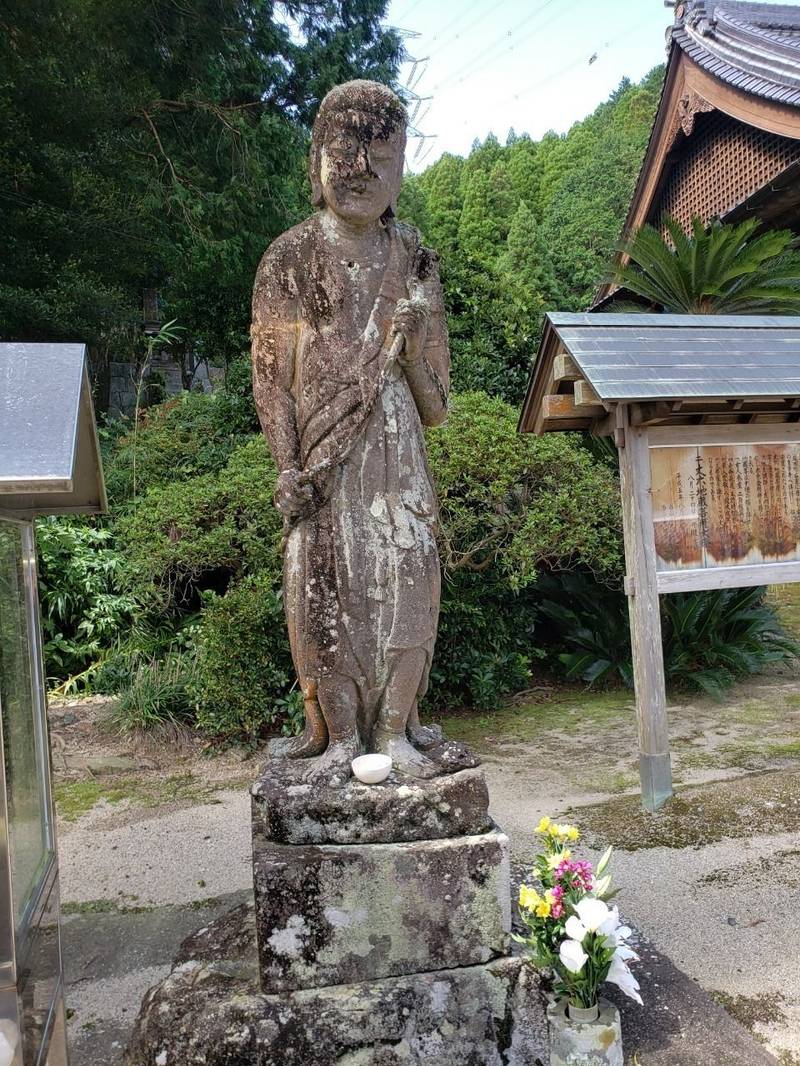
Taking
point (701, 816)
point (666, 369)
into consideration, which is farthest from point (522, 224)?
point (701, 816)

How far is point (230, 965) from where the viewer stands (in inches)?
97.9

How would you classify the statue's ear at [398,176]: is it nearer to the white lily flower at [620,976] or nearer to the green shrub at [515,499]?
the white lily flower at [620,976]

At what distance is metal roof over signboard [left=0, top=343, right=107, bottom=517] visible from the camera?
5.16 ft

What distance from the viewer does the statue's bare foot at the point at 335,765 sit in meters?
2.41

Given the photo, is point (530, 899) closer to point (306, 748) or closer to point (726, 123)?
point (306, 748)

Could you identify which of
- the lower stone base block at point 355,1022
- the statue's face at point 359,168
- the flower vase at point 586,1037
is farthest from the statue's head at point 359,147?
the flower vase at point 586,1037

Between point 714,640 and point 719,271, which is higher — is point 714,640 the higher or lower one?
the lower one

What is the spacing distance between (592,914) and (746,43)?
1184 cm

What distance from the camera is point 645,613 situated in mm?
4980

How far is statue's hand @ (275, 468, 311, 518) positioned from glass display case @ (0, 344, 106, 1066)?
1.96 feet

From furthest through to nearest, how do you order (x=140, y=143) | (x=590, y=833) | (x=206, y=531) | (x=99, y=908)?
1. (x=140, y=143)
2. (x=206, y=531)
3. (x=590, y=833)
4. (x=99, y=908)

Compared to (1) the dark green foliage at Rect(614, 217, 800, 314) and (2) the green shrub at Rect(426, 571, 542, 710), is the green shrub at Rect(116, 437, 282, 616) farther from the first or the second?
(1) the dark green foliage at Rect(614, 217, 800, 314)

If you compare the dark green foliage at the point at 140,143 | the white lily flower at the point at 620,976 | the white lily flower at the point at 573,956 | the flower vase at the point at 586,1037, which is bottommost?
the flower vase at the point at 586,1037

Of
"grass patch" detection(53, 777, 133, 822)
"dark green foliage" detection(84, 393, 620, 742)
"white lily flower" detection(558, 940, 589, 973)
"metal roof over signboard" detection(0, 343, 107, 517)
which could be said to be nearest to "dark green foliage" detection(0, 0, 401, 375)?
"dark green foliage" detection(84, 393, 620, 742)
